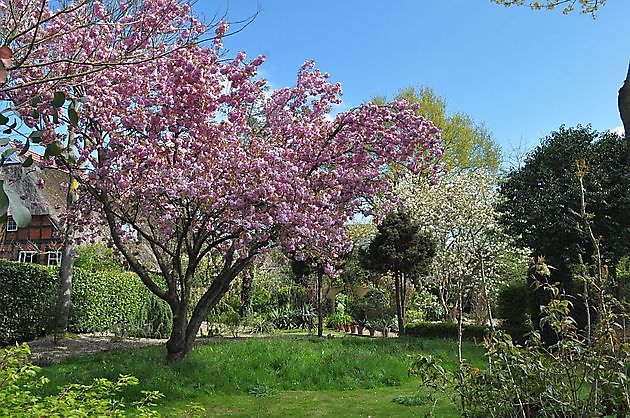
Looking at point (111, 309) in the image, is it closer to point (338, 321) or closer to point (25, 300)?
point (25, 300)

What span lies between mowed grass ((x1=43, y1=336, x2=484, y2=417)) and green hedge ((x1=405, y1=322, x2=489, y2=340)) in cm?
371

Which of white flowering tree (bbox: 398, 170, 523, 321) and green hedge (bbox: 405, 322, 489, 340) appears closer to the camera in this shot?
green hedge (bbox: 405, 322, 489, 340)

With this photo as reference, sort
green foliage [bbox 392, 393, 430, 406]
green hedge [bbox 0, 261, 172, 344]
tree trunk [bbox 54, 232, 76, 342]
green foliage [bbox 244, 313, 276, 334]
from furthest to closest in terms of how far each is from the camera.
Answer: green foliage [bbox 244, 313, 276, 334] → tree trunk [bbox 54, 232, 76, 342] → green hedge [bbox 0, 261, 172, 344] → green foliage [bbox 392, 393, 430, 406]

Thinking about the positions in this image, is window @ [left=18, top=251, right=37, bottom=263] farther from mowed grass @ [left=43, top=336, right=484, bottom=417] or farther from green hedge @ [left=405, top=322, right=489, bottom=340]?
green hedge @ [left=405, top=322, right=489, bottom=340]

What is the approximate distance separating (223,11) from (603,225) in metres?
8.11

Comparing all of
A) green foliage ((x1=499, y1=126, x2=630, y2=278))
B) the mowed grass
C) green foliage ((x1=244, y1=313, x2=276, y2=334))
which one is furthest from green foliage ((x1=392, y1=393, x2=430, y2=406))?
green foliage ((x1=244, y1=313, x2=276, y2=334))

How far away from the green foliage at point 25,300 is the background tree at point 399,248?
759cm

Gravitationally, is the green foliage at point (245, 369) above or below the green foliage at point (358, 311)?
below

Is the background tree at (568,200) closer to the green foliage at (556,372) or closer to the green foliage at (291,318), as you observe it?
the green foliage at (556,372)

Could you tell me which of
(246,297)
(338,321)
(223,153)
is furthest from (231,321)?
(223,153)

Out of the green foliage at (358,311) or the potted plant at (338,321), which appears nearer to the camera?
the potted plant at (338,321)

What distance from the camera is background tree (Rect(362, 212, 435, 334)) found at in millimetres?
13172

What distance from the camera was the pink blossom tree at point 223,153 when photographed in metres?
7.22

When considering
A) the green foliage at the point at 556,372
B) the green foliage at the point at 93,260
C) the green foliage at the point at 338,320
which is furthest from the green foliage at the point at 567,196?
the green foliage at the point at 93,260
